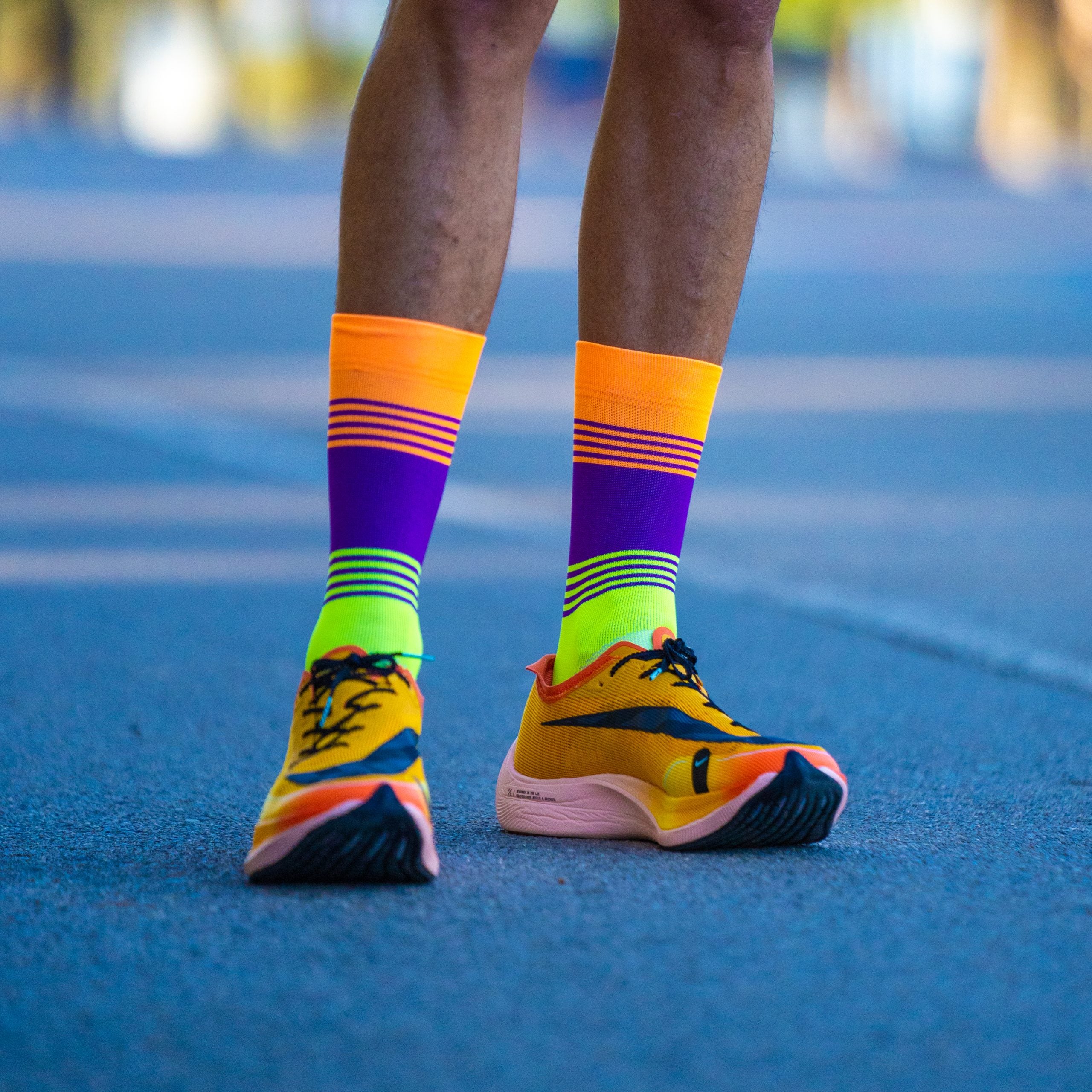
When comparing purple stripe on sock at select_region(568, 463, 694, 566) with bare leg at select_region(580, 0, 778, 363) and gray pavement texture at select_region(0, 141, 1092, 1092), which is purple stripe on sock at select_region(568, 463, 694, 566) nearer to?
bare leg at select_region(580, 0, 778, 363)

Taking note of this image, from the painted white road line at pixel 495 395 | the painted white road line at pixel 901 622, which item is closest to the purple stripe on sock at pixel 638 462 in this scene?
the painted white road line at pixel 901 622

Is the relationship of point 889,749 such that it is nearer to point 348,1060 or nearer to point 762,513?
point 348,1060

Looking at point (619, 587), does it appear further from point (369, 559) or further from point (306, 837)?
point (306, 837)

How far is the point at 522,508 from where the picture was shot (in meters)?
4.04

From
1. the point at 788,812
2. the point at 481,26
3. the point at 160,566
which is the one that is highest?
the point at 481,26

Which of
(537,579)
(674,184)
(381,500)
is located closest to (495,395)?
(537,579)

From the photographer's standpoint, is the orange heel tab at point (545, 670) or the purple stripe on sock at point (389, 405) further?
the orange heel tab at point (545, 670)

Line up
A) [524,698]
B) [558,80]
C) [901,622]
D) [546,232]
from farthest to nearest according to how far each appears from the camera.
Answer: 1. [558,80]
2. [546,232]
3. [901,622]
4. [524,698]

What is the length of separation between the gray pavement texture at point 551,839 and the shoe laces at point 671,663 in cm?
18

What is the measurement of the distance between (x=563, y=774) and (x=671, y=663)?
0.50 feet

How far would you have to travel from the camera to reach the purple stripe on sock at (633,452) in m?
1.87

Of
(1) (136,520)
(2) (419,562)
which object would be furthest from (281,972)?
(1) (136,520)

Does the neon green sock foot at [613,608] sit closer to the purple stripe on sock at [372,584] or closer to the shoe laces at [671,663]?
the shoe laces at [671,663]

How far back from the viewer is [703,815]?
1.68 m
